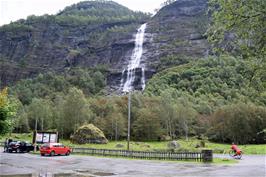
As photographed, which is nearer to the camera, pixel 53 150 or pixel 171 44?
pixel 53 150

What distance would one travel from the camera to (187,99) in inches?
3770

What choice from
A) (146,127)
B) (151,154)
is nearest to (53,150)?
(151,154)

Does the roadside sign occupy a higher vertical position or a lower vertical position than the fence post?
higher

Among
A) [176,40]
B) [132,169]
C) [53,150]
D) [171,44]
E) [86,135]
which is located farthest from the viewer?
[176,40]

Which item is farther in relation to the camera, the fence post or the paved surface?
the fence post

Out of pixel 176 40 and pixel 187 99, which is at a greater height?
pixel 176 40

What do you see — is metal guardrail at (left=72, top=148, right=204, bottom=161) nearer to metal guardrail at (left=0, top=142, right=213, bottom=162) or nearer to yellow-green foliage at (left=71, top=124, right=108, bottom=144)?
metal guardrail at (left=0, top=142, right=213, bottom=162)

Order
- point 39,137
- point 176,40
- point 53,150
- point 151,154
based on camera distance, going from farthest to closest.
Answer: point 176,40 < point 39,137 < point 53,150 < point 151,154

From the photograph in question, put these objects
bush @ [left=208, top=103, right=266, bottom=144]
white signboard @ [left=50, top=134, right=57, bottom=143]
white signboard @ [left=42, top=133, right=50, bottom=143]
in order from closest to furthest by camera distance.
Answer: white signboard @ [left=42, top=133, right=50, bottom=143]
white signboard @ [left=50, top=134, right=57, bottom=143]
bush @ [left=208, top=103, right=266, bottom=144]

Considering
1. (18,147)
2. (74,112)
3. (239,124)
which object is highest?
(74,112)

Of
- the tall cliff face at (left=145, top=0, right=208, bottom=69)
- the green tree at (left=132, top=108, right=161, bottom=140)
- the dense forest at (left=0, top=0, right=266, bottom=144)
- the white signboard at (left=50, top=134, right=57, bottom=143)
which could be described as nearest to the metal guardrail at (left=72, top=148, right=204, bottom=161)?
the white signboard at (left=50, top=134, right=57, bottom=143)

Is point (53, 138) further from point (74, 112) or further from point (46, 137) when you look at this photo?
point (74, 112)

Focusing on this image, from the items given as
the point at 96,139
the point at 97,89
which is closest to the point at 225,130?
the point at 96,139

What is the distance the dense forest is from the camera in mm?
10055
